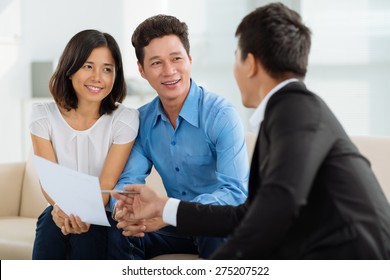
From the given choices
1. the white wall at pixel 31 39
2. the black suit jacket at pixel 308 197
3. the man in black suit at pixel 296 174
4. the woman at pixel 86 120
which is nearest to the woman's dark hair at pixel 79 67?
the woman at pixel 86 120

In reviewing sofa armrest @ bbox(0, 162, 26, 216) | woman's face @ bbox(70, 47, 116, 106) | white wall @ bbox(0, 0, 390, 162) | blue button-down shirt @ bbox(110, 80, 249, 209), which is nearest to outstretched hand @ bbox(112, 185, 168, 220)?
blue button-down shirt @ bbox(110, 80, 249, 209)

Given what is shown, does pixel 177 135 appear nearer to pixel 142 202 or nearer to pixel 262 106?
pixel 142 202

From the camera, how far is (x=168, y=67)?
7.04 ft

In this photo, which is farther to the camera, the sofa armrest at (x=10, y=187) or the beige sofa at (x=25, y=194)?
the sofa armrest at (x=10, y=187)

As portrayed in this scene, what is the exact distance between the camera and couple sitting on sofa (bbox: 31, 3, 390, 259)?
128cm

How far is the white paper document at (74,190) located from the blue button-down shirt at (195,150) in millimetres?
289

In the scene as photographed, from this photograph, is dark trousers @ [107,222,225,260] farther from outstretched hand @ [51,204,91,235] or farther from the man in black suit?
the man in black suit

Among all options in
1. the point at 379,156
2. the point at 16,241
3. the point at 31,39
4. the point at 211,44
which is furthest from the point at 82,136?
the point at 31,39

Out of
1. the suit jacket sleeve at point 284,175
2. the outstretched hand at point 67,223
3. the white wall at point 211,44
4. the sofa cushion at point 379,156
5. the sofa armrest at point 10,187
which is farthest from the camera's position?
the white wall at point 211,44

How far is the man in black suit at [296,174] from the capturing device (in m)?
1.26

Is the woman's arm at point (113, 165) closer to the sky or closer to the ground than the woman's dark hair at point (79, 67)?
closer to the ground

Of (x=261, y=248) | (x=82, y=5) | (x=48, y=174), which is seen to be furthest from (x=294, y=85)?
(x=82, y=5)

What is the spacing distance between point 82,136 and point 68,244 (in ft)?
1.23

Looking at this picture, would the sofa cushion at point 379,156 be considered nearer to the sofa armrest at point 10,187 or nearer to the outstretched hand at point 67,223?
the outstretched hand at point 67,223
